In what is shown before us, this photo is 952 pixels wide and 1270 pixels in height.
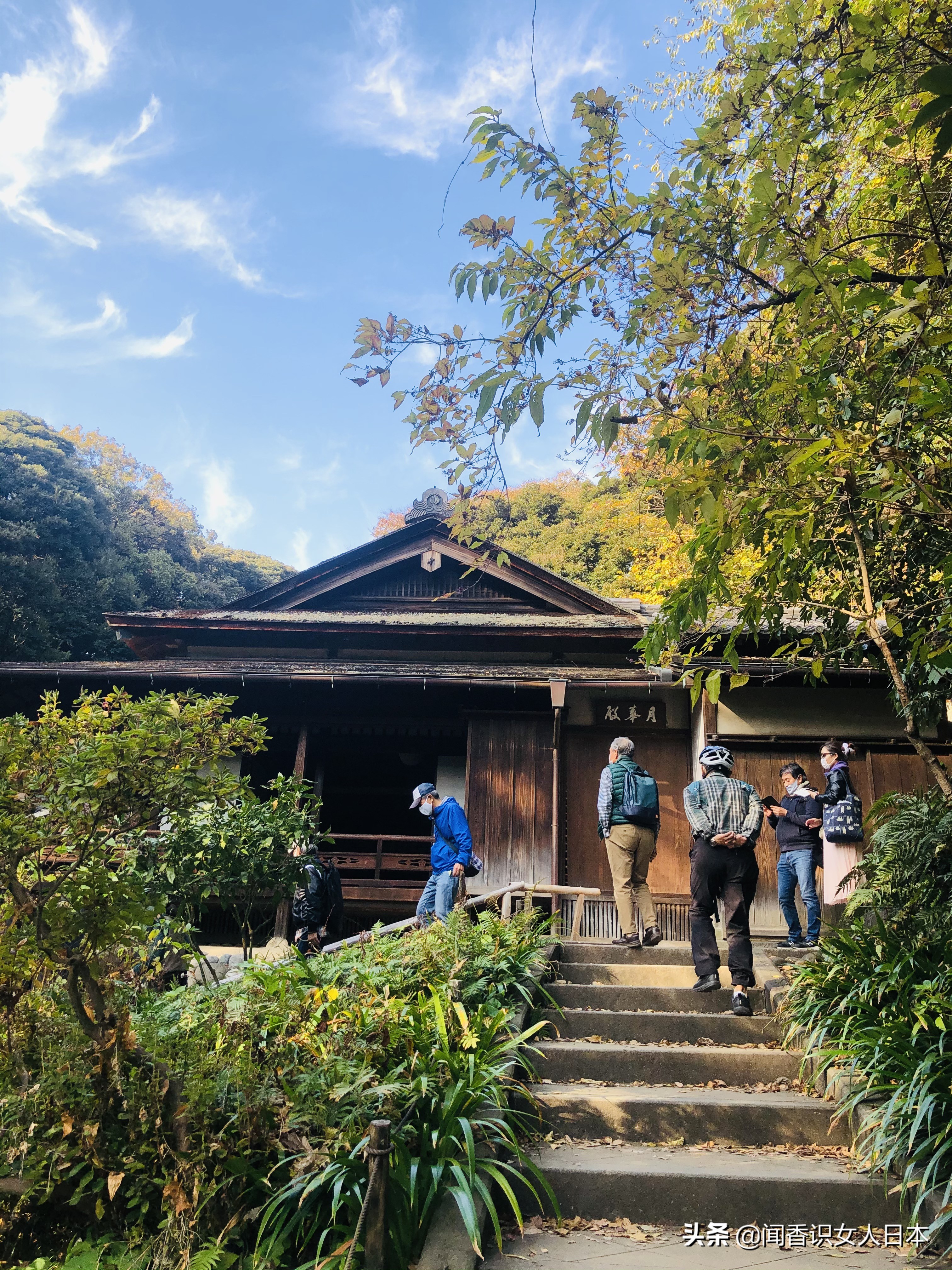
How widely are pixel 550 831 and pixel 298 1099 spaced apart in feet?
26.5

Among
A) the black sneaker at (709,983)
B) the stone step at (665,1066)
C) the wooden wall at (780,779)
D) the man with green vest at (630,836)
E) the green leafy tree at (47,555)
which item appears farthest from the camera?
the green leafy tree at (47,555)

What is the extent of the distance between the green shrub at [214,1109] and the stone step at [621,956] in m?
2.91

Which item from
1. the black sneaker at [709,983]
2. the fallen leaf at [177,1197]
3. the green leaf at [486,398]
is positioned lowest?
the fallen leaf at [177,1197]

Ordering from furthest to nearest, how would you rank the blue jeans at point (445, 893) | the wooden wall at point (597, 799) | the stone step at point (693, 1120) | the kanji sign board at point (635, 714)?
the kanji sign board at point (635, 714) → the wooden wall at point (597, 799) → the blue jeans at point (445, 893) → the stone step at point (693, 1120)

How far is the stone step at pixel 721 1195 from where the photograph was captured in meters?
3.74

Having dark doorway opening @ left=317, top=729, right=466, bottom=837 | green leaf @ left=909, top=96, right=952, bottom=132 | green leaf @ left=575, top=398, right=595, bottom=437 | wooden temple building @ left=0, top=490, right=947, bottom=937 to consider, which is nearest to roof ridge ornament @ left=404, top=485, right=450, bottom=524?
wooden temple building @ left=0, top=490, right=947, bottom=937

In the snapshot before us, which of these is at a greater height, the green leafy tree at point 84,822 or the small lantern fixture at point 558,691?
the small lantern fixture at point 558,691

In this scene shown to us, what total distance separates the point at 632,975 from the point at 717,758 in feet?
6.21

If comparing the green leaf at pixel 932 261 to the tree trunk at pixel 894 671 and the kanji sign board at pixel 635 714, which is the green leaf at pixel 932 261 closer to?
the tree trunk at pixel 894 671

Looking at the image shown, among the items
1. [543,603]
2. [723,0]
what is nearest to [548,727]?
[543,603]

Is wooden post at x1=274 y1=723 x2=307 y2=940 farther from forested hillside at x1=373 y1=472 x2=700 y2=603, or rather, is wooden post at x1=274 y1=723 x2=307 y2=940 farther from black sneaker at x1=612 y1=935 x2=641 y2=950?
forested hillside at x1=373 y1=472 x2=700 y2=603

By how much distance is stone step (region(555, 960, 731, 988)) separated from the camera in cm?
665

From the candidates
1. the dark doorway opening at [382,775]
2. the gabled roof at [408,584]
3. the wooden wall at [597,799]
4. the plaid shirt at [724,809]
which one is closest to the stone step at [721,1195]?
the plaid shirt at [724,809]

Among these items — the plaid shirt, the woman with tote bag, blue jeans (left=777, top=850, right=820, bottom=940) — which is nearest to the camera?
the plaid shirt
